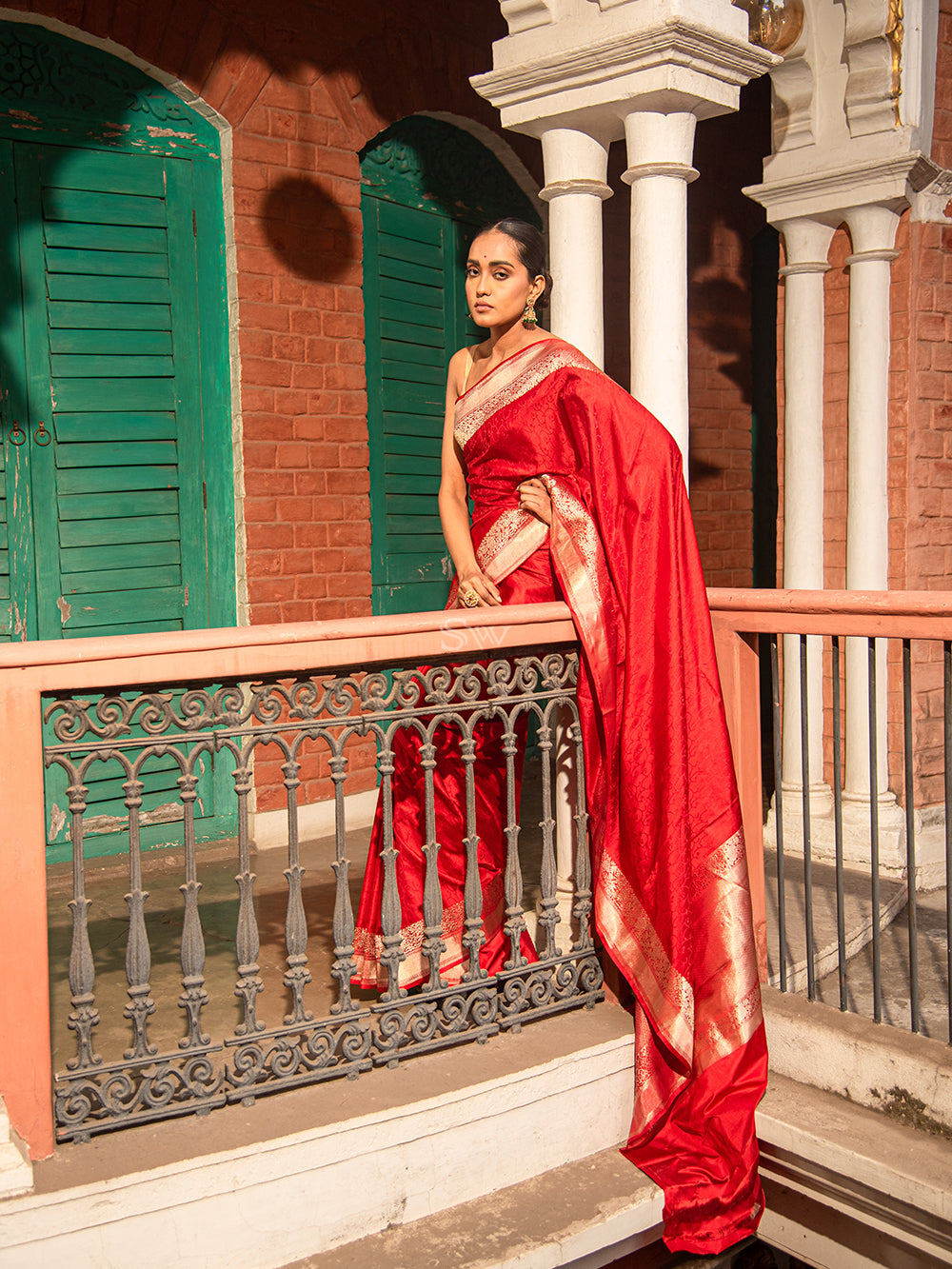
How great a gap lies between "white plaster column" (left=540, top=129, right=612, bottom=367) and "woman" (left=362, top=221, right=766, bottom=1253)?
588mm

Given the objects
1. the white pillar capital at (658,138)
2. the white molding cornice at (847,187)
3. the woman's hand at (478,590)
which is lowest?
the woman's hand at (478,590)

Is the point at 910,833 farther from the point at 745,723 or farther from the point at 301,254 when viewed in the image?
the point at 301,254

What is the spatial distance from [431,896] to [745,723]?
1.09 meters

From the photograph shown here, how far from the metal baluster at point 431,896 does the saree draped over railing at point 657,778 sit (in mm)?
436

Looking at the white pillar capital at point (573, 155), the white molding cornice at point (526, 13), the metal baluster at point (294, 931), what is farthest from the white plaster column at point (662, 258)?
the metal baluster at point (294, 931)

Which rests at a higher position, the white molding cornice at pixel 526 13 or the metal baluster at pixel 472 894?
the white molding cornice at pixel 526 13

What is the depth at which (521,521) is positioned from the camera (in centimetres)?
323

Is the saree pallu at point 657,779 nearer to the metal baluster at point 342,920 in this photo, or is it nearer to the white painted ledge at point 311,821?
the metal baluster at point 342,920

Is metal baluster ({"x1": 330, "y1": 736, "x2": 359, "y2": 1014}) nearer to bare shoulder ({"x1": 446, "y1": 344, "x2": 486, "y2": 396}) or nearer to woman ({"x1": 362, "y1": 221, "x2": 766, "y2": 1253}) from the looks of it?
woman ({"x1": 362, "y1": 221, "x2": 766, "y2": 1253})

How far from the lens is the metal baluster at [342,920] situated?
269 cm

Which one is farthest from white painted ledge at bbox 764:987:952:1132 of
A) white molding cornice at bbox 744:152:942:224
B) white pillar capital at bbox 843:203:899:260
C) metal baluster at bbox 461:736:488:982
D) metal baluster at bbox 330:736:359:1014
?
white molding cornice at bbox 744:152:942:224

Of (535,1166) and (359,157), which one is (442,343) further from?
(535,1166)

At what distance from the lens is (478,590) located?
10.6 ft

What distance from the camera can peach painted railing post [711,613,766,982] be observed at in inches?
133
